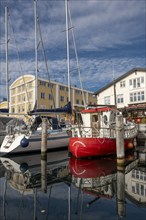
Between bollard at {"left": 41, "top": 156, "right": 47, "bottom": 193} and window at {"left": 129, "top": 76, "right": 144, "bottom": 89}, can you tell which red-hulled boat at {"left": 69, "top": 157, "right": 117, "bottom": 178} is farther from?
window at {"left": 129, "top": 76, "right": 144, "bottom": 89}

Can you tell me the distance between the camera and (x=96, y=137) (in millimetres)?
14930

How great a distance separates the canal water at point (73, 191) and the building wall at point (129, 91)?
22.8 meters

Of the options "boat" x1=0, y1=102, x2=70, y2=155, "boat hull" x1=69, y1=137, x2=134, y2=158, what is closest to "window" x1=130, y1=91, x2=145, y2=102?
"boat" x1=0, y1=102, x2=70, y2=155

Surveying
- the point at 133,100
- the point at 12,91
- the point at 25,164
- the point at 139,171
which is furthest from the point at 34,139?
the point at 12,91

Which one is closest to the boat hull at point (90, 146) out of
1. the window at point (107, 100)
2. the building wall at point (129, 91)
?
the building wall at point (129, 91)

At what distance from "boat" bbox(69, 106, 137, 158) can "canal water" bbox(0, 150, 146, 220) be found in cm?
91

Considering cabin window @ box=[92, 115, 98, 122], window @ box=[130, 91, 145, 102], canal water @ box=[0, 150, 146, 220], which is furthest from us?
window @ box=[130, 91, 145, 102]

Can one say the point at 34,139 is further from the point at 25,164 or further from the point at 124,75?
the point at 124,75

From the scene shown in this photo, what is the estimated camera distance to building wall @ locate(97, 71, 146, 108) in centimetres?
3462

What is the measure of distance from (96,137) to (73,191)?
639 centimetres

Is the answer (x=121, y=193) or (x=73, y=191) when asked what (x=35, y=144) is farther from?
(x=121, y=193)

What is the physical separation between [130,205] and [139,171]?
4705 millimetres

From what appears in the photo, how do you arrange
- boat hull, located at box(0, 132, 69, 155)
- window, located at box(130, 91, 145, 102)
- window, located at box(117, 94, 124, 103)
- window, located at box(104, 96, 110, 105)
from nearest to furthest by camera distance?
1. boat hull, located at box(0, 132, 69, 155)
2. window, located at box(130, 91, 145, 102)
3. window, located at box(117, 94, 124, 103)
4. window, located at box(104, 96, 110, 105)

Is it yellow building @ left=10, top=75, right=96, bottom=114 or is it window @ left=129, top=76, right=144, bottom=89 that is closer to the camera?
window @ left=129, top=76, right=144, bottom=89
